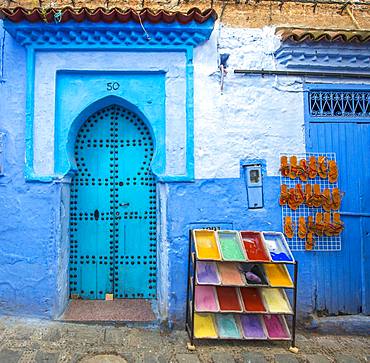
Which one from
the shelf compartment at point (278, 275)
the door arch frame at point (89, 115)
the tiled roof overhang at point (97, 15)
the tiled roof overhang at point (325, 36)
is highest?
the tiled roof overhang at point (97, 15)

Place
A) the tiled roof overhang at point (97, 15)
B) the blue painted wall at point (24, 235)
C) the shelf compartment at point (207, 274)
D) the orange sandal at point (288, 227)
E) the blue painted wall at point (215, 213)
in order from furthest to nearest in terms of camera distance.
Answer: the orange sandal at point (288, 227)
the blue painted wall at point (215, 213)
the blue painted wall at point (24, 235)
the tiled roof overhang at point (97, 15)
the shelf compartment at point (207, 274)

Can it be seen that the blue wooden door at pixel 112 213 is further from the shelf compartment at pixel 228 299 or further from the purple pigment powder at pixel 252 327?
the purple pigment powder at pixel 252 327

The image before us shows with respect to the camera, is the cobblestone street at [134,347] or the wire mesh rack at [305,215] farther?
the wire mesh rack at [305,215]

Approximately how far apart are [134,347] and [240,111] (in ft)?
10.2

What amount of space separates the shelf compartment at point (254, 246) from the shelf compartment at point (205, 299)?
0.60m

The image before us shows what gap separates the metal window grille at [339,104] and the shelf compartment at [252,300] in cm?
244

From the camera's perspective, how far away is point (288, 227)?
187 inches

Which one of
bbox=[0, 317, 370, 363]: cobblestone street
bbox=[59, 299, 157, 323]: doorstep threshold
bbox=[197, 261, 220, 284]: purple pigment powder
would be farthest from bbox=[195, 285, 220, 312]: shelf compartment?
bbox=[59, 299, 157, 323]: doorstep threshold

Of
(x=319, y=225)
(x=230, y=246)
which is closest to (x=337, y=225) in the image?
(x=319, y=225)

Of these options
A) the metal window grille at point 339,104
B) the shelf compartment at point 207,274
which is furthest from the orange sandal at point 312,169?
the shelf compartment at point 207,274

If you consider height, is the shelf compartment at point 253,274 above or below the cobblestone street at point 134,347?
above

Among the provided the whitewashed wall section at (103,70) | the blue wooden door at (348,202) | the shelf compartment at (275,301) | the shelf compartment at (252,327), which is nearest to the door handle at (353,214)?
the blue wooden door at (348,202)

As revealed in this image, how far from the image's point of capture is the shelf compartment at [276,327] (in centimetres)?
410

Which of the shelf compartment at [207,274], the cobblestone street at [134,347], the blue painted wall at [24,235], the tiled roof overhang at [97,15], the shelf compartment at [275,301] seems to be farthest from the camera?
the blue painted wall at [24,235]
